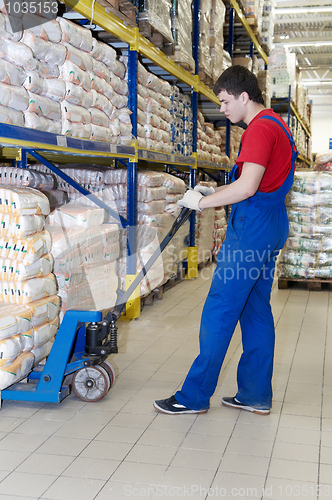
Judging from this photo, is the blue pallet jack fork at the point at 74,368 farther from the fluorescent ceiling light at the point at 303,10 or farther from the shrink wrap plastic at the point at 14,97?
the fluorescent ceiling light at the point at 303,10

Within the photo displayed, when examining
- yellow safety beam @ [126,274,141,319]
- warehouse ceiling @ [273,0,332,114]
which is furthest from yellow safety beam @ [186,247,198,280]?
warehouse ceiling @ [273,0,332,114]

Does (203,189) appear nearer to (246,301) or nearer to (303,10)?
(246,301)

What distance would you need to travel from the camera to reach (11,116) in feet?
10.9

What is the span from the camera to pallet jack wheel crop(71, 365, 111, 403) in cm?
354

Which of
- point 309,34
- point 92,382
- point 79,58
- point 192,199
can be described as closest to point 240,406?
point 92,382

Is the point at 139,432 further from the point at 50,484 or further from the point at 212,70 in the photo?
the point at 212,70

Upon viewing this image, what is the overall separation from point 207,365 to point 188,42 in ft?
16.6

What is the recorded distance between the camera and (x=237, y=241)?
126 inches

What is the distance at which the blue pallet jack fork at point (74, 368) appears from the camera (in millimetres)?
3395

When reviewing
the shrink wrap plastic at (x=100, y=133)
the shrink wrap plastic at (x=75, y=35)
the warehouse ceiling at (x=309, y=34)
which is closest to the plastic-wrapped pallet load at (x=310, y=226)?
the shrink wrap plastic at (x=100, y=133)

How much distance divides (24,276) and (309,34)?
716 inches

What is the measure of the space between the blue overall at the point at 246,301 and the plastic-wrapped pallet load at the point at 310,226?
14.4 feet

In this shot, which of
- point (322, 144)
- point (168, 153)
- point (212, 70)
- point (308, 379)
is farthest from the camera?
point (322, 144)

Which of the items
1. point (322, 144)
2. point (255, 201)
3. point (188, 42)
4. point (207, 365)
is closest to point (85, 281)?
point (207, 365)
